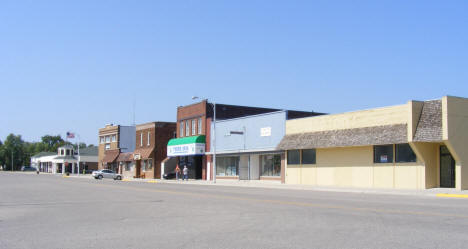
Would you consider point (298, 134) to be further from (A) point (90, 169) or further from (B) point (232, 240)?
(A) point (90, 169)

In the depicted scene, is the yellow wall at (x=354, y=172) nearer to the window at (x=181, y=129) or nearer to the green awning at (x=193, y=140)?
the green awning at (x=193, y=140)

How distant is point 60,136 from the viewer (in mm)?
192125

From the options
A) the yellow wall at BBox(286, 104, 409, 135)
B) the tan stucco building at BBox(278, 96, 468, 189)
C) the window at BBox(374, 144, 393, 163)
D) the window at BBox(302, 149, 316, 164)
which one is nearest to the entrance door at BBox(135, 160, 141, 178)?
the yellow wall at BBox(286, 104, 409, 135)

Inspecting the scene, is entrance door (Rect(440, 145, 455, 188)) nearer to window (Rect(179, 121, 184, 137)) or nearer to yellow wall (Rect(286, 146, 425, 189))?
yellow wall (Rect(286, 146, 425, 189))

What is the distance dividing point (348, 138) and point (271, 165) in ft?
37.7

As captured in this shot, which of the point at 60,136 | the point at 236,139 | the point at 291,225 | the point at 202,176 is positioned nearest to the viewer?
the point at 291,225

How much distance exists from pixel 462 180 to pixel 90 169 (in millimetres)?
94135

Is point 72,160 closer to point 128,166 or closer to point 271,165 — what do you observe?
point 128,166

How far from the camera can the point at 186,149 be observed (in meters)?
57.0

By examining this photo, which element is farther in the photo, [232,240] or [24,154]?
[24,154]

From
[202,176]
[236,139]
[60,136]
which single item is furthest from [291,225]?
[60,136]

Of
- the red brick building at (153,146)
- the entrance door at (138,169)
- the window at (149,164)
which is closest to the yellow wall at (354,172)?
the red brick building at (153,146)

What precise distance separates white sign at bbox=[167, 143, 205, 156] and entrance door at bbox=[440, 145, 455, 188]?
94.3ft

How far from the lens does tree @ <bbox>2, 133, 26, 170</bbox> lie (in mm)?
155500
